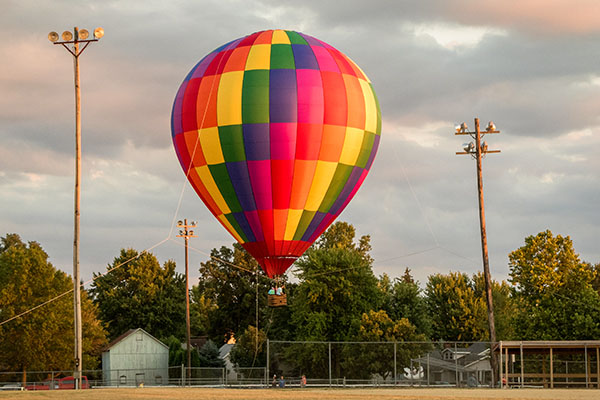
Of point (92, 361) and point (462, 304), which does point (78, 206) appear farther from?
point (462, 304)

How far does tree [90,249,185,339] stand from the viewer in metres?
85.4

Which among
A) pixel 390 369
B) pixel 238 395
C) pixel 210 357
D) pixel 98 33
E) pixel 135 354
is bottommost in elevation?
pixel 210 357

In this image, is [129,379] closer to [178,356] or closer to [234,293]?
[178,356]

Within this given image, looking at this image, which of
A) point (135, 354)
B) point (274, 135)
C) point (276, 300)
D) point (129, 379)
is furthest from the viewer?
point (135, 354)

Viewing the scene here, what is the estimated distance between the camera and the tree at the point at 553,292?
170 ft

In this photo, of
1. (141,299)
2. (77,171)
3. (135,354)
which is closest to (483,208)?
→ (77,171)

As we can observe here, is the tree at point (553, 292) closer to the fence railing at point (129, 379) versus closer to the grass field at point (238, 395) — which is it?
the fence railing at point (129, 379)

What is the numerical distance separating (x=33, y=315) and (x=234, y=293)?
30.4 meters

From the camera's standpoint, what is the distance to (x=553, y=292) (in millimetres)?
53000

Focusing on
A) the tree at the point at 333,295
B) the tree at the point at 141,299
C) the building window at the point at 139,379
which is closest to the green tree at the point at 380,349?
the tree at the point at 333,295

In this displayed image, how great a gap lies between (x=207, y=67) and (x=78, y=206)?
10.5m

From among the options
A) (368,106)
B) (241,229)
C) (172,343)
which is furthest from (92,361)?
(368,106)

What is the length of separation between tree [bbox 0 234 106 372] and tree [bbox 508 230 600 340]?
30533 millimetres

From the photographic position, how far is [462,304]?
7981 cm
